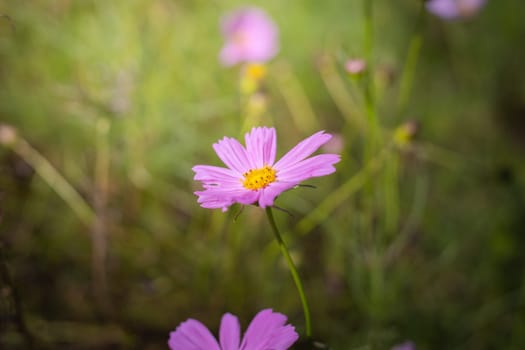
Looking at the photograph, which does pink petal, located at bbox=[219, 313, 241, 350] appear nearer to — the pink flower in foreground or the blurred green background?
the pink flower in foreground

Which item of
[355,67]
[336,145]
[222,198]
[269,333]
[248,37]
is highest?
[248,37]

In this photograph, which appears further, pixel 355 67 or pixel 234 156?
pixel 355 67

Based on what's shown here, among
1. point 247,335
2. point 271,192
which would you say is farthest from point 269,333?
point 271,192

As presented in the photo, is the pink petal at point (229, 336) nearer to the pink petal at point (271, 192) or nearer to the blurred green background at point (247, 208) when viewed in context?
the pink petal at point (271, 192)

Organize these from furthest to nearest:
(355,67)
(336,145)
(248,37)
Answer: (248,37) → (336,145) → (355,67)

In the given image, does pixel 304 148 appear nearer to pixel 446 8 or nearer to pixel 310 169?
pixel 310 169

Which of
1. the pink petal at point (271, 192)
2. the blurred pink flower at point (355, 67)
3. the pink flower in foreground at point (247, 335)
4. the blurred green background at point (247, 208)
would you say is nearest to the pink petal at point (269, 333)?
the pink flower in foreground at point (247, 335)
